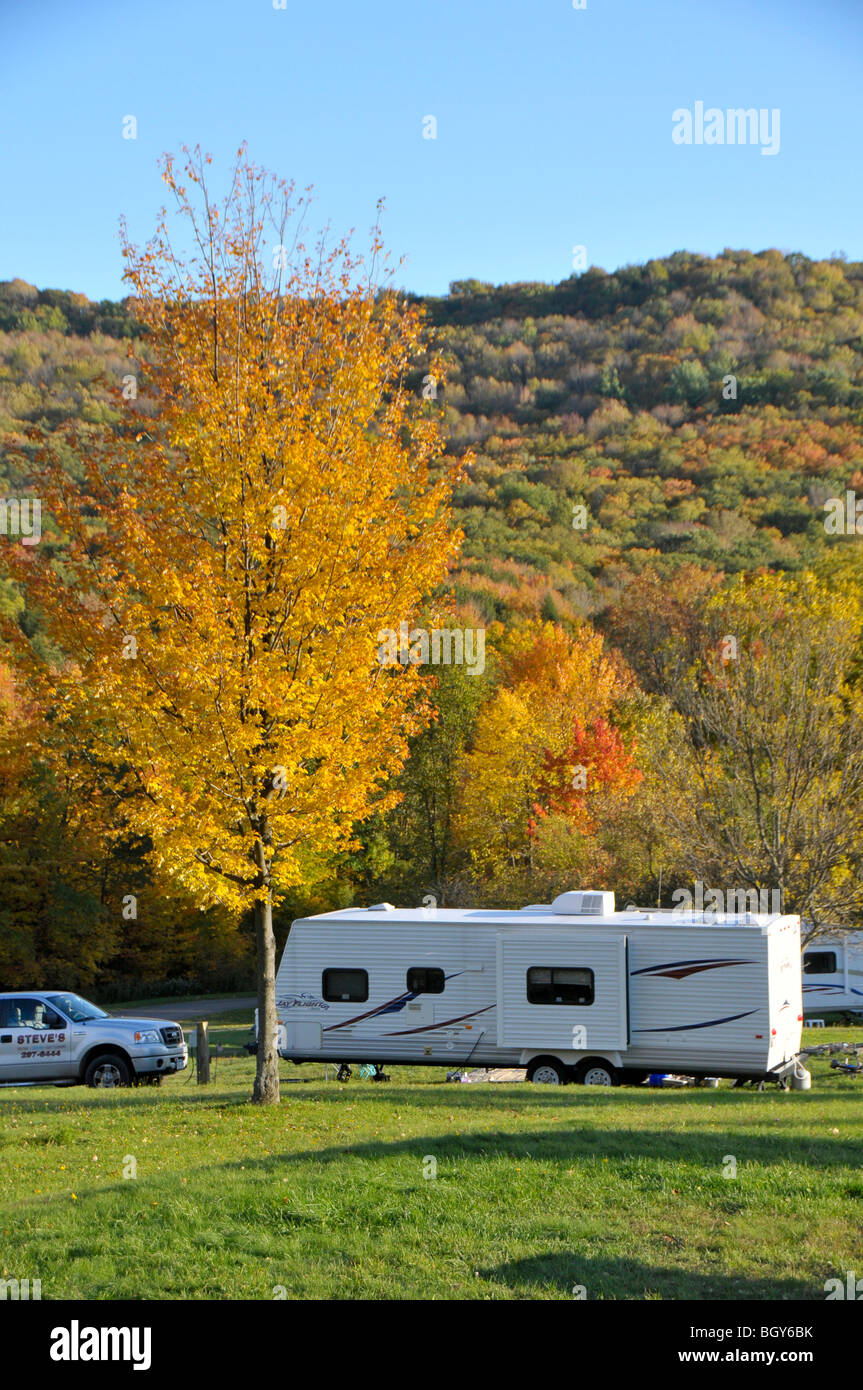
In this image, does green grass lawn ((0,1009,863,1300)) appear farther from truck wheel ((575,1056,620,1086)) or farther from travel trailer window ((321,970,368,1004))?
travel trailer window ((321,970,368,1004))

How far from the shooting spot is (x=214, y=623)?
41.3ft

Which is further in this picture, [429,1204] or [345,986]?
[345,986]

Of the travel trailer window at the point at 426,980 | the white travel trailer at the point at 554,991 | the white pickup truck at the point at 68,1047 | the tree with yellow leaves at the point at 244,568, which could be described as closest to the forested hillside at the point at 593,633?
the tree with yellow leaves at the point at 244,568

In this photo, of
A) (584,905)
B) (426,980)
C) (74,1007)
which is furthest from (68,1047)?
(584,905)

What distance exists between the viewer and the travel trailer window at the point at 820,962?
33000 millimetres

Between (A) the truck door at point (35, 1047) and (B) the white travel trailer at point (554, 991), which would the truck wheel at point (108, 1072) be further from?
(B) the white travel trailer at point (554, 991)

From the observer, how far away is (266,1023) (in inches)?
574

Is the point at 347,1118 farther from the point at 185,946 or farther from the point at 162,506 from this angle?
the point at 185,946

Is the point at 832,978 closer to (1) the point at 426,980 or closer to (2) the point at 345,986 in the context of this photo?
(1) the point at 426,980

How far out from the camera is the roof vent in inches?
805

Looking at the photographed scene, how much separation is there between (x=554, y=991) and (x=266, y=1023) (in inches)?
251

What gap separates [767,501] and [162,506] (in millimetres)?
86166

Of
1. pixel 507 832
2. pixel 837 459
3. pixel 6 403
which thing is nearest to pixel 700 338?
pixel 837 459

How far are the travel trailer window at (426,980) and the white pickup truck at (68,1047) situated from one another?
4.37 m
